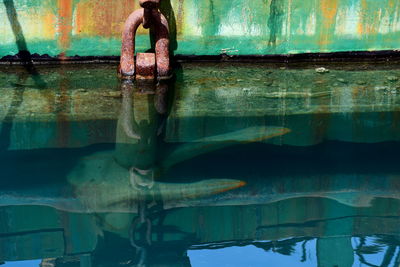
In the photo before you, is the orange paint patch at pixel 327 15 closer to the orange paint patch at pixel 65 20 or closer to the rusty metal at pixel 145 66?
the rusty metal at pixel 145 66

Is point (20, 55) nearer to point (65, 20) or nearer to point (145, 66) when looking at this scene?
point (65, 20)

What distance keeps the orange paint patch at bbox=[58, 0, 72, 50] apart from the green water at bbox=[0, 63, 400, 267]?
33cm

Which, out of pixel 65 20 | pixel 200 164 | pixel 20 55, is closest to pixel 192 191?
pixel 200 164

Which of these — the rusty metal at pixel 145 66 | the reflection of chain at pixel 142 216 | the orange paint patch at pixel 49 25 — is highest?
the orange paint patch at pixel 49 25

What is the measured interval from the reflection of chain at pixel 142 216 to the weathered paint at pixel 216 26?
2.32m

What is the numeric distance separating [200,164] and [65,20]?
2572 millimetres

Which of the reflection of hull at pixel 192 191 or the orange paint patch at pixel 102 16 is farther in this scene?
the orange paint patch at pixel 102 16

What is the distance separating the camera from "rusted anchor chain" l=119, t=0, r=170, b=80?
242 inches

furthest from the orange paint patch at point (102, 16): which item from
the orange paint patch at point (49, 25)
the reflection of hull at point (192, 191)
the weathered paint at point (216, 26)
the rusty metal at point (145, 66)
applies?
the reflection of hull at point (192, 191)

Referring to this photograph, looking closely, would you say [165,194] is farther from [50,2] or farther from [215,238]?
[50,2]

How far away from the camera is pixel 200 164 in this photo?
4.66m

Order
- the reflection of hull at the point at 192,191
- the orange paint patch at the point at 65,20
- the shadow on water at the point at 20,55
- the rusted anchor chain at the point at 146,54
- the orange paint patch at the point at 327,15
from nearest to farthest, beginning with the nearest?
the reflection of hull at the point at 192,191, the shadow on water at the point at 20,55, the rusted anchor chain at the point at 146,54, the orange paint patch at the point at 65,20, the orange paint patch at the point at 327,15

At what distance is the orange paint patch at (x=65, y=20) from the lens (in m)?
6.33

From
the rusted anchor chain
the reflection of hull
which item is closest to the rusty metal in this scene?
the rusted anchor chain
